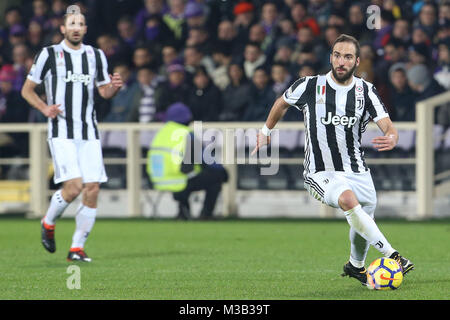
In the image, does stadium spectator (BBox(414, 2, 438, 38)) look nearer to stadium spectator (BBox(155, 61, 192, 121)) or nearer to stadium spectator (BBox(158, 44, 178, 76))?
stadium spectator (BBox(155, 61, 192, 121))

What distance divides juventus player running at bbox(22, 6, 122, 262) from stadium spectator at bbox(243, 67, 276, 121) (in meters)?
5.94

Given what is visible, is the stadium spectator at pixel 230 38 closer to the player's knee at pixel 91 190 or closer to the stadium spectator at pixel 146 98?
the stadium spectator at pixel 146 98

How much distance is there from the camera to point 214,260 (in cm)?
1011

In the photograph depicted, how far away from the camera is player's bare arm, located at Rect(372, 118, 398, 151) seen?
751 cm

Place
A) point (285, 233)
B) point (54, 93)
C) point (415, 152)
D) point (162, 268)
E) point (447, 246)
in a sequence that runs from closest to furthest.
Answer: point (162, 268) < point (54, 93) < point (447, 246) < point (285, 233) < point (415, 152)

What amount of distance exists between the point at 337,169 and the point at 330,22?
8.95 m

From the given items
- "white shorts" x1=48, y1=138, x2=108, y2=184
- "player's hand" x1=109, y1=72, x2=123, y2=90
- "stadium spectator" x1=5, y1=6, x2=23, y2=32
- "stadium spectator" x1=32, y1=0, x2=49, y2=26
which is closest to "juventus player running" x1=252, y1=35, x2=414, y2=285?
"player's hand" x1=109, y1=72, x2=123, y2=90

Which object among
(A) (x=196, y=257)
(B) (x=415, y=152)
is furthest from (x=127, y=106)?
(A) (x=196, y=257)

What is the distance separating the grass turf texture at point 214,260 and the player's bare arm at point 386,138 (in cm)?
102

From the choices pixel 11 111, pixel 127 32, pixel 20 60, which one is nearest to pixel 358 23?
pixel 127 32

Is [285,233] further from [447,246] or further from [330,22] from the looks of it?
[330,22]

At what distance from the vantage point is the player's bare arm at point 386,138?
751 centimetres

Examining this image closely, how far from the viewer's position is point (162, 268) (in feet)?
30.8

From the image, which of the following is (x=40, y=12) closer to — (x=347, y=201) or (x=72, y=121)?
(x=72, y=121)
